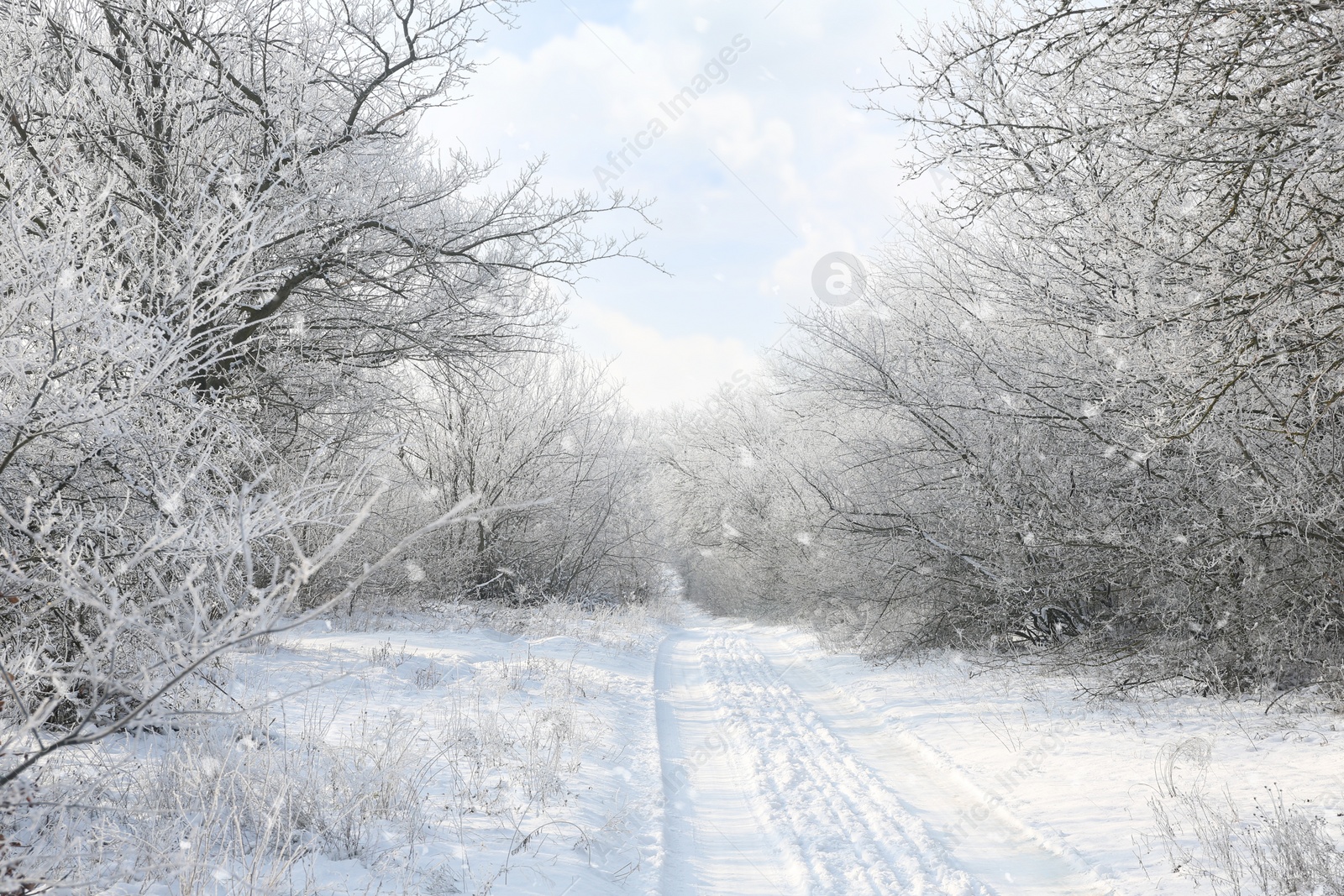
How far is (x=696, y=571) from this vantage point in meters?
34.5

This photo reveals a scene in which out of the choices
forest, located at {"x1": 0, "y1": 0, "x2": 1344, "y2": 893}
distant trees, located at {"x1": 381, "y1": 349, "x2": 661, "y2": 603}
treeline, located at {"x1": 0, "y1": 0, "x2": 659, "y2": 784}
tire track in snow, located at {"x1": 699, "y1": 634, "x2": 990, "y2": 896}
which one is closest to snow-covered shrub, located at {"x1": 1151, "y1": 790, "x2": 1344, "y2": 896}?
forest, located at {"x1": 0, "y1": 0, "x2": 1344, "y2": 893}

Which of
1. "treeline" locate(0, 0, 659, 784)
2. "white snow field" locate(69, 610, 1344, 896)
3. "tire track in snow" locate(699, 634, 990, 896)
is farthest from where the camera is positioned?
"tire track in snow" locate(699, 634, 990, 896)

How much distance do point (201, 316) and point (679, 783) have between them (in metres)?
4.65

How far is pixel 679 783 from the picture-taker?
5844mm

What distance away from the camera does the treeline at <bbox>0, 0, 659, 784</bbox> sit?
2873mm

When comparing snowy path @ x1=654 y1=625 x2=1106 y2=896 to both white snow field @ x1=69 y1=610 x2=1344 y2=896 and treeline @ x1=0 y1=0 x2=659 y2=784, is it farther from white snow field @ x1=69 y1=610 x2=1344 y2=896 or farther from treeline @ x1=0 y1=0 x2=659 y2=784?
treeline @ x1=0 y1=0 x2=659 y2=784

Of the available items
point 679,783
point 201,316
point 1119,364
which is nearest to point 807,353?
point 1119,364

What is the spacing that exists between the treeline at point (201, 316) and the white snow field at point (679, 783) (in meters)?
0.81

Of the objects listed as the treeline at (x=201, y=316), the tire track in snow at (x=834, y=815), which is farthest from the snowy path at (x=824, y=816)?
the treeline at (x=201, y=316)

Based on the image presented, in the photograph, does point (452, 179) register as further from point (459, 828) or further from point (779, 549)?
point (779, 549)

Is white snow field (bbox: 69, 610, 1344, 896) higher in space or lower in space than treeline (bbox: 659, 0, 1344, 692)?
lower

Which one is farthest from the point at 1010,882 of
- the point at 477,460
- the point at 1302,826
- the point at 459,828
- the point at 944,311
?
the point at 477,460

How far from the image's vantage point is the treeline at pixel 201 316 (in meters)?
2.87

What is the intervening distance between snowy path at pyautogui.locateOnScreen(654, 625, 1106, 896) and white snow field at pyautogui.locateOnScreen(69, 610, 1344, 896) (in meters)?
0.02
